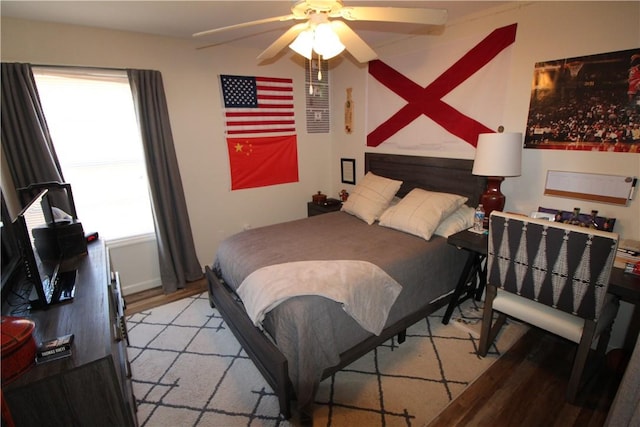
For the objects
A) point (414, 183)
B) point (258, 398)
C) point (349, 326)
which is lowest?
point (258, 398)

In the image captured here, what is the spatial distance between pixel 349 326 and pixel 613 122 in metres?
2.13

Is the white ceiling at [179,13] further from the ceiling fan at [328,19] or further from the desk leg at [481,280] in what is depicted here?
the desk leg at [481,280]

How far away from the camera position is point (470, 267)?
2320mm

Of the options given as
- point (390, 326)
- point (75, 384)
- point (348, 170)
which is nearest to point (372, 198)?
point (348, 170)

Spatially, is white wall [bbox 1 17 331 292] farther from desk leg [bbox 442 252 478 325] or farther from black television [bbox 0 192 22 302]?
desk leg [bbox 442 252 478 325]

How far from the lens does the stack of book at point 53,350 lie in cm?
111

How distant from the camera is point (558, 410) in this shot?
1.66 metres

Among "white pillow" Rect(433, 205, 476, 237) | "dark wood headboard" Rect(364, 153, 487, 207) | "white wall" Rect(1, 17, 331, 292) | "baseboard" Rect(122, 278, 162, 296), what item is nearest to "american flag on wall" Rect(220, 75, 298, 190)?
"white wall" Rect(1, 17, 331, 292)

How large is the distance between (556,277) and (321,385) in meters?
1.49

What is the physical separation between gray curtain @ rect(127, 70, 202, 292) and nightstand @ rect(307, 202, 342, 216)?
1479 mm

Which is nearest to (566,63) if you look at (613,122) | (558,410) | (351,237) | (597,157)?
(613,122)

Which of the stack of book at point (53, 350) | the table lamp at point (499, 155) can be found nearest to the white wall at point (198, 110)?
the stack of book at point (53, 350)

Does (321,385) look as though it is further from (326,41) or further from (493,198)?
(326,41)

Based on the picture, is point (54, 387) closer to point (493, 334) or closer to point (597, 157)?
point (493, 334)
